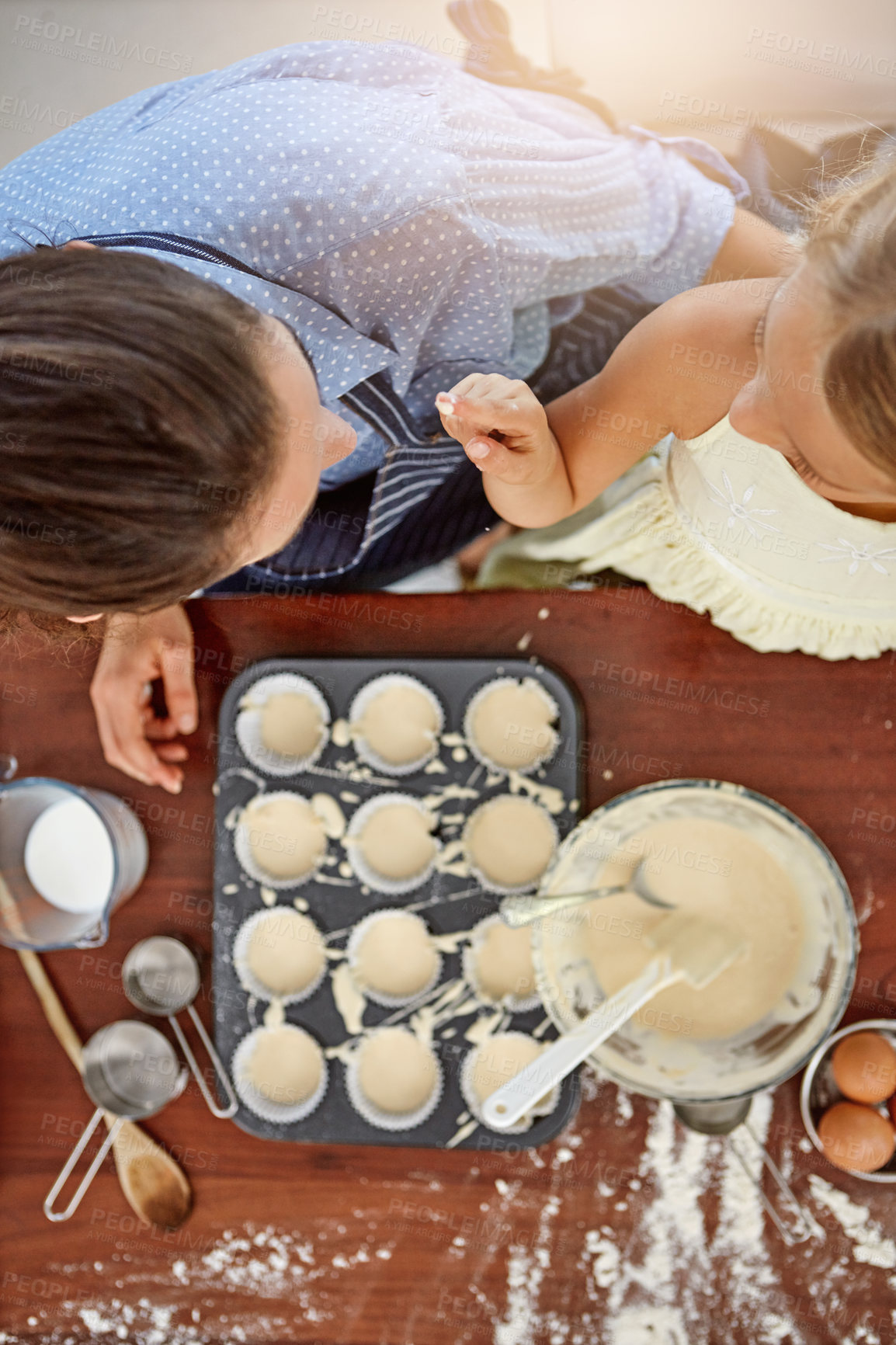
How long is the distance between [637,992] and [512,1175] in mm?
338

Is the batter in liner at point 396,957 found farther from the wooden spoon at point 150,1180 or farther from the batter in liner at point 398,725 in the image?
the wooden spoon at point 150,1180

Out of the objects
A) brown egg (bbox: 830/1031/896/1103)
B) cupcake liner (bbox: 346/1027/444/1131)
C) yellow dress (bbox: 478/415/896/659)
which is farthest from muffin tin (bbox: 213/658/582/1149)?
brown egg (bbox: 830/1031/896/1103)

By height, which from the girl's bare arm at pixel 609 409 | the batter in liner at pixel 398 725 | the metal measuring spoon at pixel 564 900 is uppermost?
the girl's bare arm at pixel 609 409

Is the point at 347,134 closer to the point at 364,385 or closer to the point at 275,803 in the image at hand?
the point at 364,385

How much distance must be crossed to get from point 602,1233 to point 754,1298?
0.19 metres

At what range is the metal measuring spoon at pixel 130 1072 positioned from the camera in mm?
987

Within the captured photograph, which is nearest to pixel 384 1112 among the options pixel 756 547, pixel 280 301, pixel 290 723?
pixel 290 723

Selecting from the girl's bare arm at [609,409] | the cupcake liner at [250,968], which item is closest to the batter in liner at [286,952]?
the cupcake liner at [250,968]

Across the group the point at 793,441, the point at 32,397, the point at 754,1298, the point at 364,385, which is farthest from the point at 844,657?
the point at 32,397

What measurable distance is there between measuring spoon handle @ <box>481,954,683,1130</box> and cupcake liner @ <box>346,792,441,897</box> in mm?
259

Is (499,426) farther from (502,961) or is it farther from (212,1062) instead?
(212,1062)

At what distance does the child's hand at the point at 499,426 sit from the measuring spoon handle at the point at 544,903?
0.46 metres

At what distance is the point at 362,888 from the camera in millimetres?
1014

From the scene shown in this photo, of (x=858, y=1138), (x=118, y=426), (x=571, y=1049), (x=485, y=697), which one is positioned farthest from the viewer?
(x=485, y=697)
